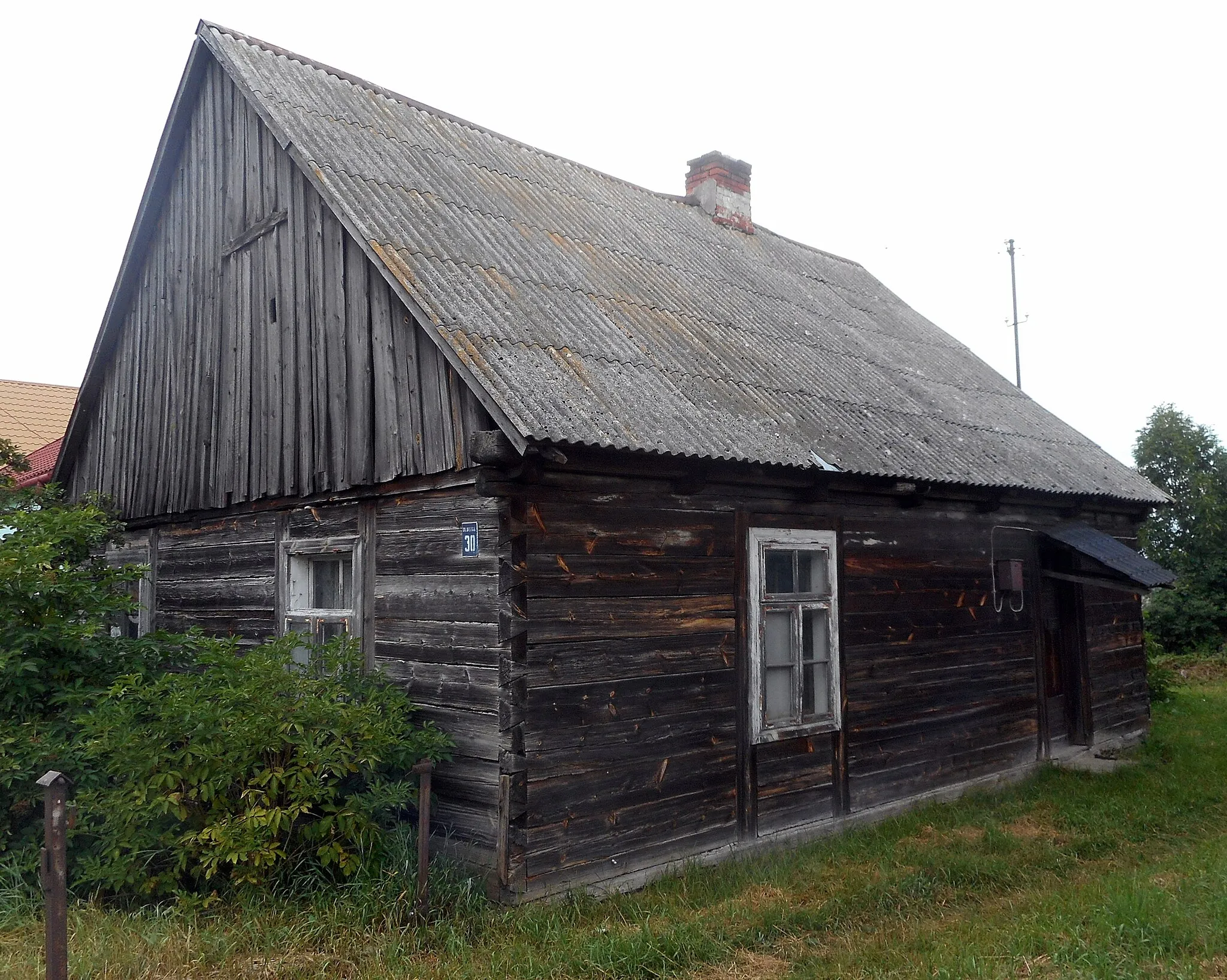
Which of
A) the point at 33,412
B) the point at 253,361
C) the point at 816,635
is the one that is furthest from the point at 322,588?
the point at 33,412

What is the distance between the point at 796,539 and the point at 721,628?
3.39ft

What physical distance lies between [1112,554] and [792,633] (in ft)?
13.6

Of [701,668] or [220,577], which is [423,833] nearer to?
[701,668]

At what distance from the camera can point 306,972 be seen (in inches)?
185

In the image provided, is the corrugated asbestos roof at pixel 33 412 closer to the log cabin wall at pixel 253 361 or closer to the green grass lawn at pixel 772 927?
the log cabin wall at pixel 253 361

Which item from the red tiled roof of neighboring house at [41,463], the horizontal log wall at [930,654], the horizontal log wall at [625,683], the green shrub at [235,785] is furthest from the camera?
the red tiled roof of neighboring house at [41,463]

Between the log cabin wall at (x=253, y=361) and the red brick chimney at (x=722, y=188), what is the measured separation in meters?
6.10

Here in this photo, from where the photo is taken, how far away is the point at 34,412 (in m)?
20.2

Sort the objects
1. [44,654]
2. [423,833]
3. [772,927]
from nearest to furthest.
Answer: [423,833], [772,927], [44,654]

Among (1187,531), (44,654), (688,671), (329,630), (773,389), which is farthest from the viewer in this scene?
(1187,531)

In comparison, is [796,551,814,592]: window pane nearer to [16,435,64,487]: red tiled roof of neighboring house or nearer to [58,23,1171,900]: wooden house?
[58,23,1171,900]: wooden house

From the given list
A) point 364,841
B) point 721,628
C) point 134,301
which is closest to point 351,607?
point 364,841

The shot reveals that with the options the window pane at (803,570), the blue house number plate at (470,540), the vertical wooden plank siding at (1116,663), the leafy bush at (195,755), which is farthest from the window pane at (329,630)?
the vertical wooden plank siding at (1116,663)

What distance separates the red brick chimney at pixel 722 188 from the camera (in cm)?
1288
